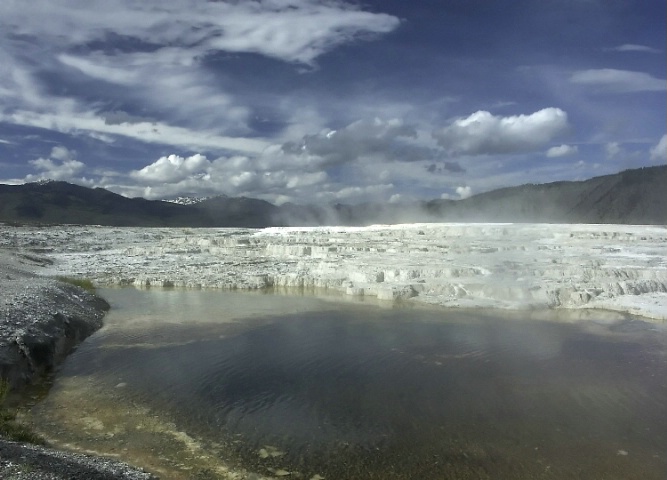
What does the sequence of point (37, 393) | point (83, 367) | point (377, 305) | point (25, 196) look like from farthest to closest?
point (25, 196) < point (377, 305) < point (83, 367) < point (37, 393)

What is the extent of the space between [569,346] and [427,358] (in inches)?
161

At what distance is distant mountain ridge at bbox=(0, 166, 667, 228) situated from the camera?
8862 centimetres

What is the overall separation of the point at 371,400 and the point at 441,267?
14.6 m

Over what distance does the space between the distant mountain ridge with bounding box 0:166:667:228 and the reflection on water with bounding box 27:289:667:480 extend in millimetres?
78419

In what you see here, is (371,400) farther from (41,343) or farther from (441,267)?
(441,267)

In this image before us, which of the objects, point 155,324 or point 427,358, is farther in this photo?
point 155,324

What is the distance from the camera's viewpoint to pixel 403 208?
13800 cm

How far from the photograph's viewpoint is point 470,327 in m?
14.9

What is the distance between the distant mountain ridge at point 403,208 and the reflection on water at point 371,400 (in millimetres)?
78419

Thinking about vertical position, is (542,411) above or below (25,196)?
below

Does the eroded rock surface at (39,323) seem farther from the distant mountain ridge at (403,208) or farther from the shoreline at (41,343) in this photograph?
the distant mountain ridge at (403,208)

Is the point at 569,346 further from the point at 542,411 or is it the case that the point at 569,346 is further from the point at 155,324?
the point at 155,324

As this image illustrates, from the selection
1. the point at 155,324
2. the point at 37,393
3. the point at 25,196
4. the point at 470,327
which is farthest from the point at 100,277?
the point at 25,196

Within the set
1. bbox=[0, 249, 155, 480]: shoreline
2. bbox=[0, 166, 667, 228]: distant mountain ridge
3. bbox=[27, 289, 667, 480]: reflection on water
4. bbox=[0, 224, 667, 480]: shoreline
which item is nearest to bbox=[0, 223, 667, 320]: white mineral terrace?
bbox=[0, 224, 667, 480]: shoreline
